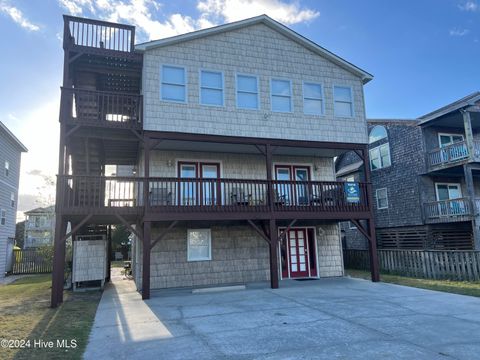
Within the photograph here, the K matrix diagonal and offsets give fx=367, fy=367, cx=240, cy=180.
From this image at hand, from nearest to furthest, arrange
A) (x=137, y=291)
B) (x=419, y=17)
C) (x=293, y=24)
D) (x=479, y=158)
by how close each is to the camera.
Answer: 1. (x=137, y=291)
2. (x=293, y=24)
3. (x=419, y=17)
4. (x=479, y=158)

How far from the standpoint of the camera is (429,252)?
15.0 meters

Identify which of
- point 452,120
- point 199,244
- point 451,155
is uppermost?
point 452,120

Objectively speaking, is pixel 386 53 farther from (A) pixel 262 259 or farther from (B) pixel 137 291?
(B) pixel 137 291

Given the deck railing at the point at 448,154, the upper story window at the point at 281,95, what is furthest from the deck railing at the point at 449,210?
the upper story window at the point at 281,95

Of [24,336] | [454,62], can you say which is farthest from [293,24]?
[24,336]

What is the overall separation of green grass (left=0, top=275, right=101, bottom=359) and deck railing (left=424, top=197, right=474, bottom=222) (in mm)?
17732

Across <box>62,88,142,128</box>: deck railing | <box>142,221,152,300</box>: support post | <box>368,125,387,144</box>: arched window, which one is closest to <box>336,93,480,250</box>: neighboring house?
<box>368,125,387,144</box>: arched window

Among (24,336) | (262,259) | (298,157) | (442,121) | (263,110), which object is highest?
(442,121)

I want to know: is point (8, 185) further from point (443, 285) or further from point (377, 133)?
point (443, 285)

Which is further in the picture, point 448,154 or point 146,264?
point 448,154

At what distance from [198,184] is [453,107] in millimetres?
14794

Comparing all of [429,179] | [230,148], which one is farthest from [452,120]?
[230,148]

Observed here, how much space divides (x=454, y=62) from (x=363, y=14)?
32.7ft

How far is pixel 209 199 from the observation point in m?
14.2
